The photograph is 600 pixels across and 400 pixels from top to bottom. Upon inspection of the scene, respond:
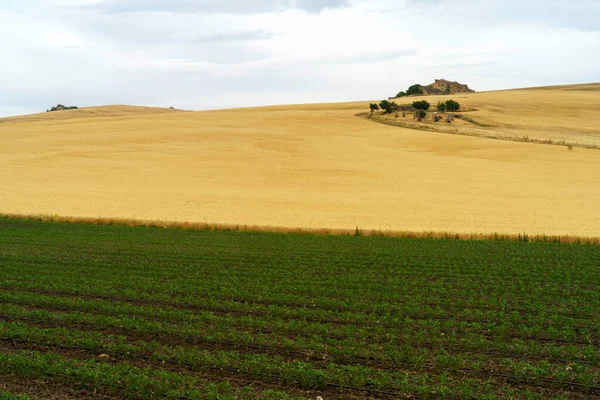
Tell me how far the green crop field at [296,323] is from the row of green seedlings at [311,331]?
4cm

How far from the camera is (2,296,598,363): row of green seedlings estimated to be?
10.5 m

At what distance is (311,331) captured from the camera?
37.2ft

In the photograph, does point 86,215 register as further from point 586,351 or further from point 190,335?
point 586,351

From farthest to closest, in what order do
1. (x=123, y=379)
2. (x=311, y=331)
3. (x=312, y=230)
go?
(x=312, y=230) < (x=311, y=331) < (x=123, y=379)

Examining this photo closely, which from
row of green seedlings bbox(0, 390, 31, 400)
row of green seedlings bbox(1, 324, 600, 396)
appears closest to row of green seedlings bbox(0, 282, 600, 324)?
row of green seedlings bbox(1, 324, 600, 396)

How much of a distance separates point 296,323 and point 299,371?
2528 mm

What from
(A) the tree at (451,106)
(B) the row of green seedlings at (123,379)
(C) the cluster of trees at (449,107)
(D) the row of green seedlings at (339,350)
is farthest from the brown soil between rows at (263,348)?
(A) the tree at (451,106)

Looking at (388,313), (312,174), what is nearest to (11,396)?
(388,313)

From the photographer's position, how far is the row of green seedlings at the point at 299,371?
891cm

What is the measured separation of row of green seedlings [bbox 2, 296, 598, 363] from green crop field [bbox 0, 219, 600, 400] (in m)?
0.04

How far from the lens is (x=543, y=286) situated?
1540cm

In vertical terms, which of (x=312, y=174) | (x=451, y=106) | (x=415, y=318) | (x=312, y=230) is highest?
(x=451, y=106)

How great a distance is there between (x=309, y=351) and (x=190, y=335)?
251 cm

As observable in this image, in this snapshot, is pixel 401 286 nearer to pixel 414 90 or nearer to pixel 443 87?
pixel 414 90
